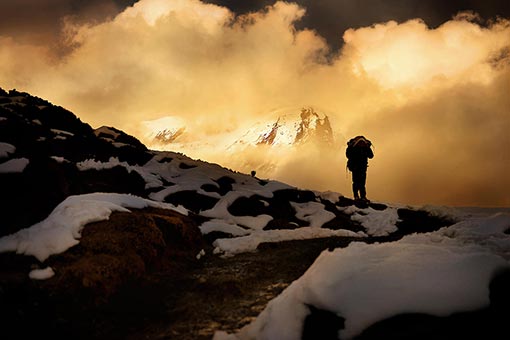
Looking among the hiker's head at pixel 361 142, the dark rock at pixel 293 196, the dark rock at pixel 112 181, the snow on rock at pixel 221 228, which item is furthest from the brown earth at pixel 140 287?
the hiker's head at pixel 361 142

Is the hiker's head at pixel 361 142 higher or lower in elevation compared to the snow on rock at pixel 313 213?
higher

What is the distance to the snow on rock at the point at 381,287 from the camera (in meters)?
4.01

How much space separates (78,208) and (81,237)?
1.10 metres

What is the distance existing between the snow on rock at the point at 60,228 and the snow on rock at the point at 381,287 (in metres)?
4.66

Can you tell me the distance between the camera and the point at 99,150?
88.9ft

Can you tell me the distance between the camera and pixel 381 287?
437 cm

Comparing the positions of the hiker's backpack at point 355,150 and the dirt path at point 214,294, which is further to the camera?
the hiker's backpack at point 355,150

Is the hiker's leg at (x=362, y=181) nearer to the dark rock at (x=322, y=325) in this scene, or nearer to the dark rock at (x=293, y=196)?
the dark rock at (x=293, y=196)

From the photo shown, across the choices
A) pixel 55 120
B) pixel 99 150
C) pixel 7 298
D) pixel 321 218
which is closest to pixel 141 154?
pixel 99 150

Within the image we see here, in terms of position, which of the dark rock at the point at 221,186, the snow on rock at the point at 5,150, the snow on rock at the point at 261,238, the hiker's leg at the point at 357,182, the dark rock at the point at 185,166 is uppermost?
the dark rock at the point at 185,166

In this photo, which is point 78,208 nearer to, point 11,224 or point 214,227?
Answer: point 11,224

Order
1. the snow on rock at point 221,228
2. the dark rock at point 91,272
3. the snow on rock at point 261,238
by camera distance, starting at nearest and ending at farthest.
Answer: the dark rock at point 91,272
the snow on rock at point 261,238
the snow on rock at point 221,228

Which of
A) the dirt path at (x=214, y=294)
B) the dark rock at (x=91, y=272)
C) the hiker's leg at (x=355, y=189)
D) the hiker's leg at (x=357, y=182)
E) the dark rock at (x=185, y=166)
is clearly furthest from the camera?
the dark rock at (x=185, y=166)

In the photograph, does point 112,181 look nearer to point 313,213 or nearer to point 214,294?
point 313,213
